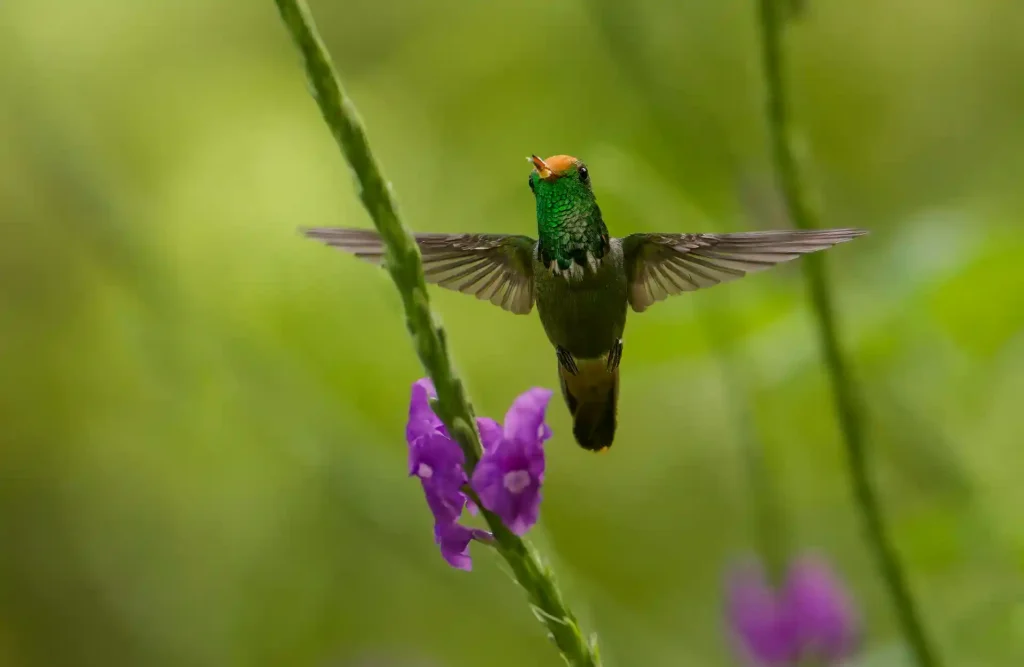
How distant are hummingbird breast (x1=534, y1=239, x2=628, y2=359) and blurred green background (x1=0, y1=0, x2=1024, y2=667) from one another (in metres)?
0.32

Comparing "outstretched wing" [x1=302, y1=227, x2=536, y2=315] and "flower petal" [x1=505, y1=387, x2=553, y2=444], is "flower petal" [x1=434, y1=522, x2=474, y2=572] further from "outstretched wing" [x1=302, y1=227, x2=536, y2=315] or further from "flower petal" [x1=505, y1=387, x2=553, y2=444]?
"outstretched wing" [x1=302, y1=227, x2=536, y2=315]

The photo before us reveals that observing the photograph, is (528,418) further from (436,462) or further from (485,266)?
(485,266)

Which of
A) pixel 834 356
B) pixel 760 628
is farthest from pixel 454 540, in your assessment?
pixel 760 628

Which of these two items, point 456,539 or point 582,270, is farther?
point 582,270

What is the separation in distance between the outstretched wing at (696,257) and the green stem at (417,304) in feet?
1.81

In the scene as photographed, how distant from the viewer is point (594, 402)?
172 cm

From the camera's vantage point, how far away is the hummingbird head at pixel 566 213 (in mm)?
1506

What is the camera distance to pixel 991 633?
203 cm

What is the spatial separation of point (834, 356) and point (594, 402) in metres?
0.40

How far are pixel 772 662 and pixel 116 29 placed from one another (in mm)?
5950

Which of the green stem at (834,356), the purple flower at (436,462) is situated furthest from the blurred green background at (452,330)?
the purple flower at (436,462)

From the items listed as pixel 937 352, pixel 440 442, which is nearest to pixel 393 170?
pixel 937 352

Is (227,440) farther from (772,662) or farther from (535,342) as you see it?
(772,662)

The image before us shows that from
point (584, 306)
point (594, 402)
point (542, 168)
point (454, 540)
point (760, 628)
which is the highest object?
point (542, 168)
